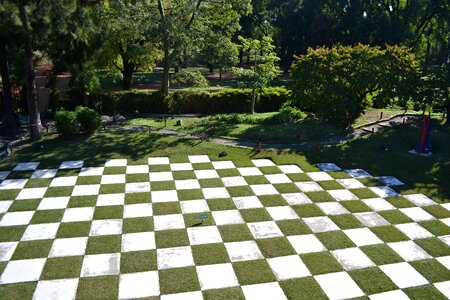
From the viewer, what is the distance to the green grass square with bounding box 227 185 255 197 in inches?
559

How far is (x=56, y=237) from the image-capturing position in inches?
432

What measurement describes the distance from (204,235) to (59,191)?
6.19 meters

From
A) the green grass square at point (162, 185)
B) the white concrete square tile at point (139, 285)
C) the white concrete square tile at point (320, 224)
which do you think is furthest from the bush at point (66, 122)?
the white concrete square tile at point (320, 224)

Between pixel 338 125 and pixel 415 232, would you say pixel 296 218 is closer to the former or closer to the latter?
pixel 415 232

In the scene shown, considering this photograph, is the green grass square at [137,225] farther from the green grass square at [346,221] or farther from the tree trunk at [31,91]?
the tree trunk at [31,91]

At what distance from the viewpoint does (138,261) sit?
32.8ft

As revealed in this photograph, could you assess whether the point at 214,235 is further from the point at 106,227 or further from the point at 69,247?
the point at 69,247

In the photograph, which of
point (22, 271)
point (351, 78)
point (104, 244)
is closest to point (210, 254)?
point (104, 244)

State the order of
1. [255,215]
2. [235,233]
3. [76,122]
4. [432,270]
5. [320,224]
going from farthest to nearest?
[76,122] → [255,215] → [320,224] → [235,233] → [432,270]

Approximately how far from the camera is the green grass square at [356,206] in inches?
526

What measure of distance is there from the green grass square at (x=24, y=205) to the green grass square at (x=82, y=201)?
43.9 inches

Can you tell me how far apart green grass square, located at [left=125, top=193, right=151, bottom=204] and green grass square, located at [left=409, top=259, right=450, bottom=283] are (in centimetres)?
876

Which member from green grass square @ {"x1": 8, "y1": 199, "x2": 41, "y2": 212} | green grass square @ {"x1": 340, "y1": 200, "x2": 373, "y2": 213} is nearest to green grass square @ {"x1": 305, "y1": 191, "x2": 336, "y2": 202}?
green grass square @ {"x1": 340, "y1": 200, "x2": 373, "y2": 213}

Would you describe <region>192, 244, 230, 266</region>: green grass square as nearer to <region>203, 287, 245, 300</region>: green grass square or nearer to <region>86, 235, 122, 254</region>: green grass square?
<region>203, 287, 245, 300</region>: green grass square
